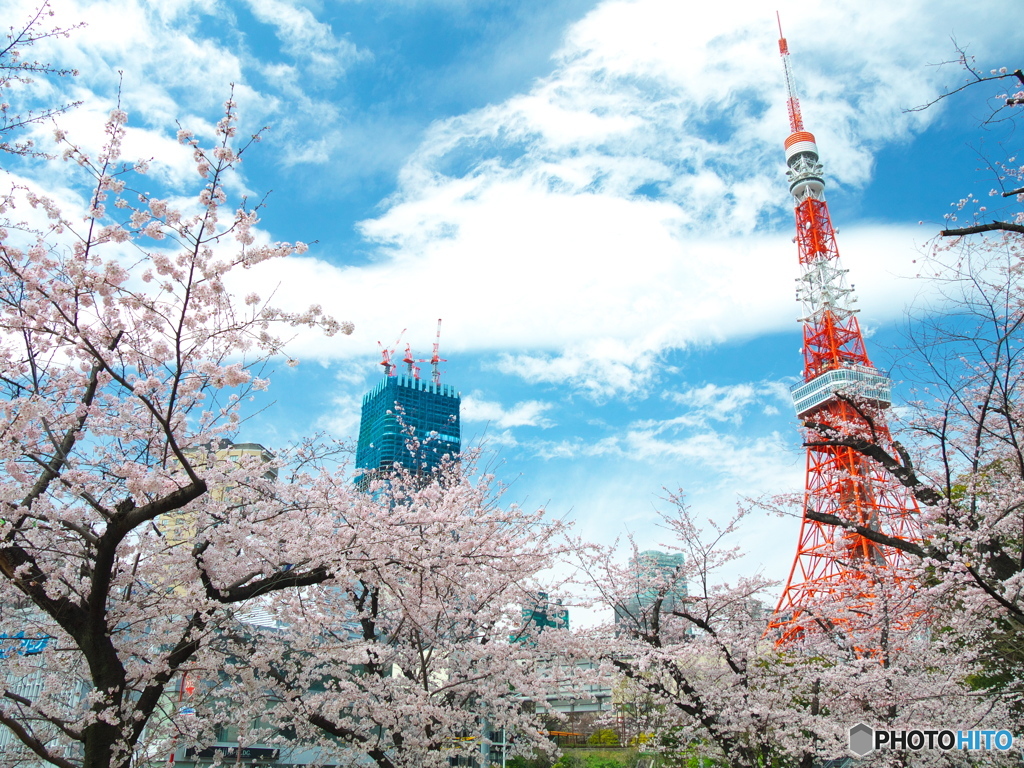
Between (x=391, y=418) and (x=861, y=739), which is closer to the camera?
(x=861, y=739)

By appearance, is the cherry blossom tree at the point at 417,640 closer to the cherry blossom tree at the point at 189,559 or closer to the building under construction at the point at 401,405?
the cherry blossom tree at the point at 189,559

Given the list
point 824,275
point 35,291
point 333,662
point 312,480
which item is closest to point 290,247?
point 35,291

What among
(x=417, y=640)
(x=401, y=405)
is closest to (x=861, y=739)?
(x=417, y=640)

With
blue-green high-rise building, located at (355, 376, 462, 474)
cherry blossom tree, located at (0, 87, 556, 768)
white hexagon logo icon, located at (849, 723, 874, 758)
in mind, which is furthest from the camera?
blue-green high-rise building, located at (355, 376, 462, 474)

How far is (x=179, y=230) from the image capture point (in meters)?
4.68

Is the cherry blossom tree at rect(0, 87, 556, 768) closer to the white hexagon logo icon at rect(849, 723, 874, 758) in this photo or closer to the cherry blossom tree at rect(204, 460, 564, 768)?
the cherry blossom tree at rect(204, 460, 564, 768)

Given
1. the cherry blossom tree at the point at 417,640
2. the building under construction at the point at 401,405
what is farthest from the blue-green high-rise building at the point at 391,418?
the cherry blossom tree at the point at 417,640

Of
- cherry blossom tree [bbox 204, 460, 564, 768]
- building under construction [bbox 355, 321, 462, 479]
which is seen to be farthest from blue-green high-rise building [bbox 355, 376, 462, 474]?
cherry blossom tree [bbox 204, 460, 564, 768]

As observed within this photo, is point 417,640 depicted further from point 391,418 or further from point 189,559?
point 391,418

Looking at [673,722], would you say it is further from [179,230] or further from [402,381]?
[402,381]

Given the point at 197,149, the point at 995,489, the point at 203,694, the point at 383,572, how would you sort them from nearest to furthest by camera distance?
the point at 197,149 < the point at 383,572 < the point at 203,694 < the point at 995,489

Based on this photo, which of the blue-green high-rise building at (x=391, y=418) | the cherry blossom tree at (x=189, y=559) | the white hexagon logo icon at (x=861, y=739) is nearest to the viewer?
the cherry blossom tree at (x=189, y=559)

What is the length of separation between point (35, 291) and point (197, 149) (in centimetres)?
182

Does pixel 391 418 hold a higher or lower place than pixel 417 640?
higher
